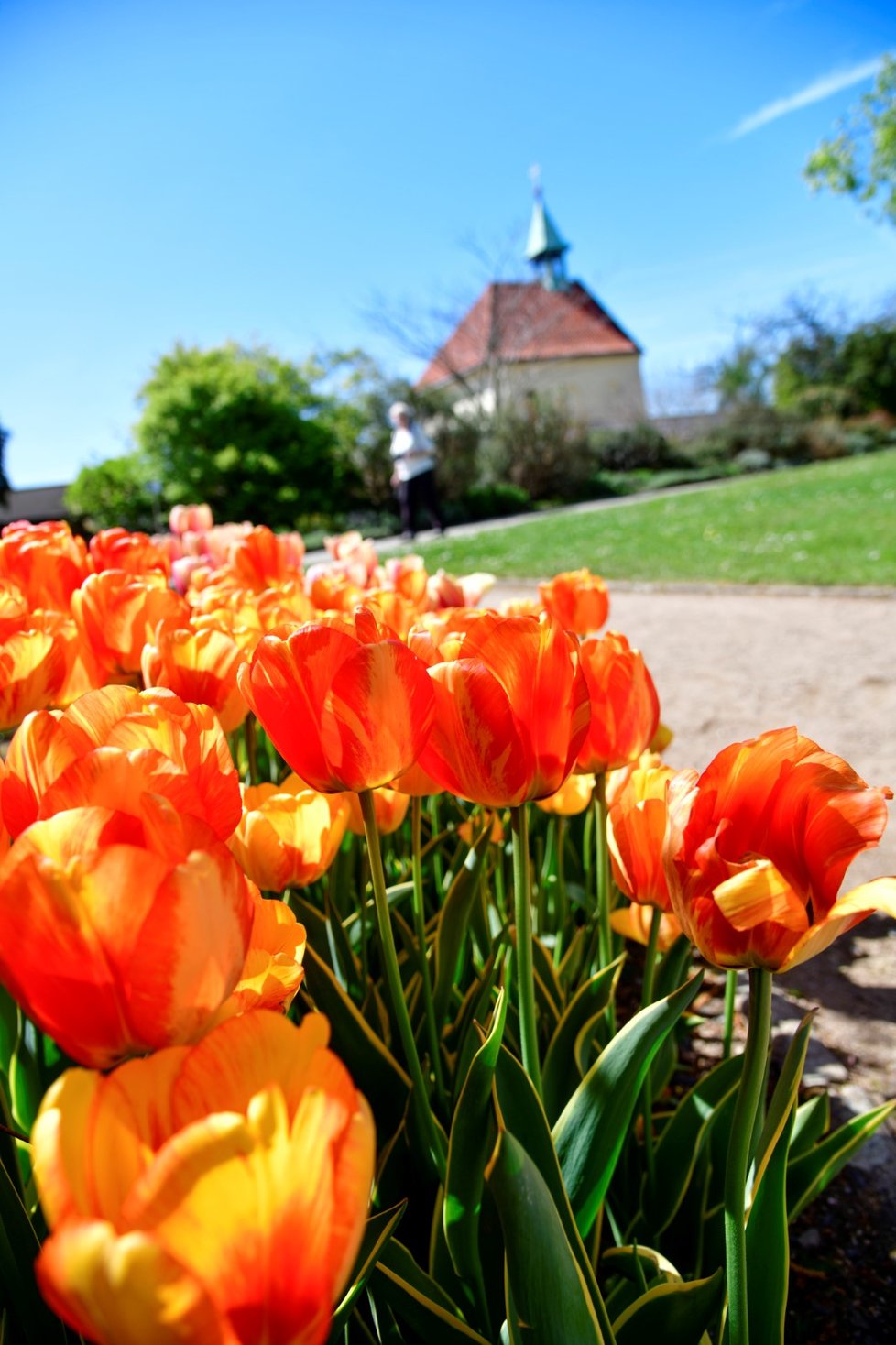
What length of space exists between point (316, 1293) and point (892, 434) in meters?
Result: 35.7

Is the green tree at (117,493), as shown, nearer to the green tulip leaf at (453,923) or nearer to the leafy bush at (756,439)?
the leafy bush at (756,439)

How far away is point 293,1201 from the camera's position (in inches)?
11.6

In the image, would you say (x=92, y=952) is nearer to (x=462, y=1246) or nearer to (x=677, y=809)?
(x=677, y=809)

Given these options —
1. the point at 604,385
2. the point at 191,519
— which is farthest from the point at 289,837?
the point at 604,385

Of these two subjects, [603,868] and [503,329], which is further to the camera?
[503,329]

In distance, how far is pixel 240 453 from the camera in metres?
19.0

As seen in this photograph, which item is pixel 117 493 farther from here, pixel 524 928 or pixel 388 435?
pixel 524 928

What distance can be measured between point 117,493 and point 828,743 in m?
18.5

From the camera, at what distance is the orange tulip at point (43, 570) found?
138 centimetres

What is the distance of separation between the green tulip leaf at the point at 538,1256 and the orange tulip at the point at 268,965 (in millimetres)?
174

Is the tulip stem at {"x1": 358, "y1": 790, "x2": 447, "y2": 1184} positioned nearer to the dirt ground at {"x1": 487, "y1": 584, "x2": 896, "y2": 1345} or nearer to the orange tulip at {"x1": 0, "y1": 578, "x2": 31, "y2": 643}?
the orange tulip at {"x1": 0, "y1": 578, "x2": 31, "y2": 643}

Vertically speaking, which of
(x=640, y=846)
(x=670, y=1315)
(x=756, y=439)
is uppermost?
(x=756, y=439)

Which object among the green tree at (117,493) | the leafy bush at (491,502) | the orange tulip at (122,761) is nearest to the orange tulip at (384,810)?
the orange tulip at (122,761)

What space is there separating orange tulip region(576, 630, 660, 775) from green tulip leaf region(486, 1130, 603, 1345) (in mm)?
417
